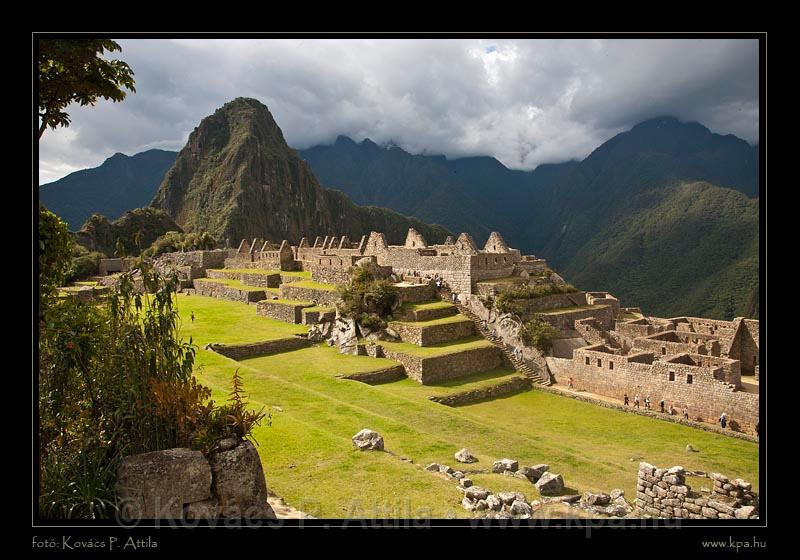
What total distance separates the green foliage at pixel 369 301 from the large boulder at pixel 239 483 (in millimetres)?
13985

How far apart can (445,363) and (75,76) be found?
13.6 metres

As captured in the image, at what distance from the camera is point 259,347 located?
1775 cm

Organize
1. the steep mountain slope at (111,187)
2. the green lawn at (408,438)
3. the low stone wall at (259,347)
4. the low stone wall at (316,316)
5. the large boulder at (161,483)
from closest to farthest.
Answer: the large boulder at (161,483), the green lawn at (408,438), the low stone wall at (259,347), the low stone wall at (316,316), the steep mountain slope at (111,187)

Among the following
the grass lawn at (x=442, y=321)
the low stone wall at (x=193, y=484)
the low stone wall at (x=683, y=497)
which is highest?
the grass lawn at (x=442, y=321)

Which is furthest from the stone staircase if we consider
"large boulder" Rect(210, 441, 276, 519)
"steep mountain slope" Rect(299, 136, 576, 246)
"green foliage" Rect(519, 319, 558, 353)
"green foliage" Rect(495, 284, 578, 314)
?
"steep mountain slope" Rect(299, 136, 576, 246)

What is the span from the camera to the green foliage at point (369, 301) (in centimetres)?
1972

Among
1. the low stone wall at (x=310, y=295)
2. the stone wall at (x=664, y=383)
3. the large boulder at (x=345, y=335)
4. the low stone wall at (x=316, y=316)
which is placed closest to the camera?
the stone wall at (x=664, y=383)

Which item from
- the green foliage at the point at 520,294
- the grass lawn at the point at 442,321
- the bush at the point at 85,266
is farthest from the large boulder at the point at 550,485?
the bush at the point at 85,266

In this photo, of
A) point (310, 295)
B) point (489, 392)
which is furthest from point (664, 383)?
point (310, 295)

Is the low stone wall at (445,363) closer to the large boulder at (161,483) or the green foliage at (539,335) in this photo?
the green foliage at (539,335)

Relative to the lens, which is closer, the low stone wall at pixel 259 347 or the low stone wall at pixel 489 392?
the low stone wall at pixel 489 392

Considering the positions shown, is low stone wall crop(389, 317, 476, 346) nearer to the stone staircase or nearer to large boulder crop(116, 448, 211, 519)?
the stone staircase

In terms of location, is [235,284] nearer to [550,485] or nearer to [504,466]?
[504,466]
